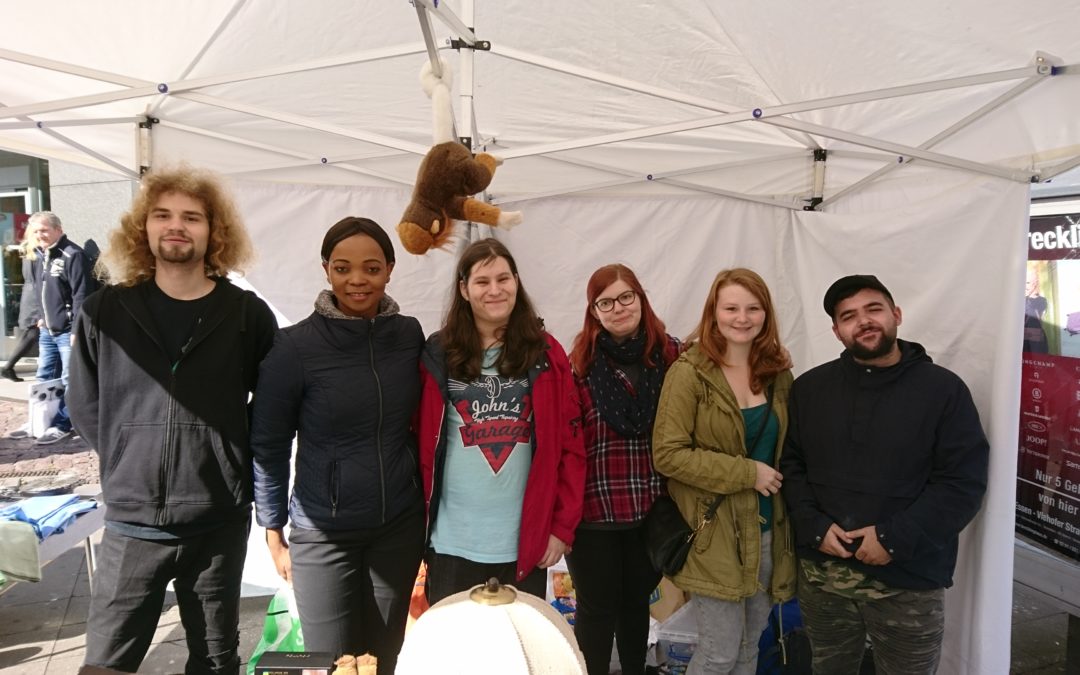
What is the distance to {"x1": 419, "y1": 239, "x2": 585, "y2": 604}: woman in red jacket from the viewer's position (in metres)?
1.74

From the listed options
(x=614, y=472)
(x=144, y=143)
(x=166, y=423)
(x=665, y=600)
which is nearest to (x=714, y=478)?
(x=614, y=472)

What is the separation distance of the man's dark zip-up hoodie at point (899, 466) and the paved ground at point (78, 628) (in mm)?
1634

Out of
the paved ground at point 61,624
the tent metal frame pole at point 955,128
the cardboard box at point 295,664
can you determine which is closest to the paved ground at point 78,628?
the paved ground at point 61,624

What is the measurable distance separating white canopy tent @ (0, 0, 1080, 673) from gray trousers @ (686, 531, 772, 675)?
0.76 meters

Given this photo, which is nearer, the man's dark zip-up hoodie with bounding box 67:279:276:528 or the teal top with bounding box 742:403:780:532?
the man's dark zip-up hoodie with bounding box 67:279:276:528

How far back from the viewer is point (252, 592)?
10.9 ft

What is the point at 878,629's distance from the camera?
1.90 metres

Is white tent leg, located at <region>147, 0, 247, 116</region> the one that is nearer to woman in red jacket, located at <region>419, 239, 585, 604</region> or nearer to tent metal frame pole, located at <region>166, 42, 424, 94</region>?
tent metal frame pole, located at <region>166, 42, 424, 94</region>

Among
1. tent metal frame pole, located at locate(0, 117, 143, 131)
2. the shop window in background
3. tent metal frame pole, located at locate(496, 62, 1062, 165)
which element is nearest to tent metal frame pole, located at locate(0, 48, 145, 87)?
tent metal frame pole, located at locate(0, 117, 143, 131)

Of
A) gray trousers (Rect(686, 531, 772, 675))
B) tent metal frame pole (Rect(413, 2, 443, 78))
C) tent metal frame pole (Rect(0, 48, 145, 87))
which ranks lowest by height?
gray trousers (Rect(686, 531, 772, 675))

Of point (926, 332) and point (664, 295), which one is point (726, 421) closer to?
point (926, 332)

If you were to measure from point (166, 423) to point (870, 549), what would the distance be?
203 cm

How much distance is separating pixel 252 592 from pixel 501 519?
2.32 metres

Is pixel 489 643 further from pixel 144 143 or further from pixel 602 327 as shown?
pixel 144 143
